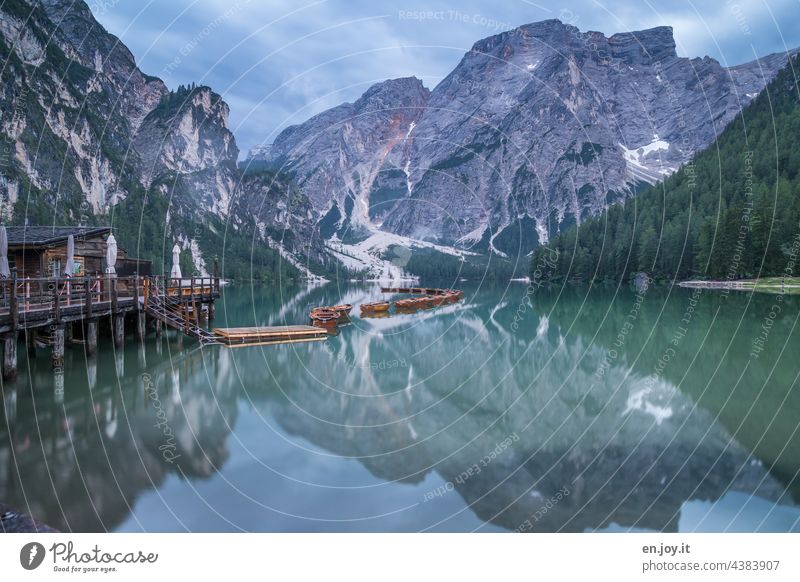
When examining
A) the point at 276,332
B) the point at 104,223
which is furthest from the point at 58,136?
the point at 276,332

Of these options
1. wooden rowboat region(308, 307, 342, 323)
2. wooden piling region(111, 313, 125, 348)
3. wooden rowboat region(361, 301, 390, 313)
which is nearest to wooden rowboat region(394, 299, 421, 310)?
wooden rowboat region(361, 301, 390, 313)

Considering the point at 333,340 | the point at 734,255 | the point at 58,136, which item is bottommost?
the point at 333,340

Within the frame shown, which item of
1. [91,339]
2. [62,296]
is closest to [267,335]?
[91,339]

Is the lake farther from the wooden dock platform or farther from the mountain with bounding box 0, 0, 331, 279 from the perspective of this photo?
the mountain with bounding box 0, 0, 331, 279

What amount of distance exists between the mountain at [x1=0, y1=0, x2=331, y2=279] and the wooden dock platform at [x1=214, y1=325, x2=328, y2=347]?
50.5m

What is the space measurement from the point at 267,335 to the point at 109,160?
13522cm

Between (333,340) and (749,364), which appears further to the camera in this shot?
(333,340)

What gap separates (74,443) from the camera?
441 inches

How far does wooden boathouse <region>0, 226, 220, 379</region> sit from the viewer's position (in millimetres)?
16328

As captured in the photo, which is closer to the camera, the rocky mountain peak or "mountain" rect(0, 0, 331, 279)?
"mountain" rect(0, 0, 331, 279)

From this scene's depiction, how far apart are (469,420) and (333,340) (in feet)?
55.1

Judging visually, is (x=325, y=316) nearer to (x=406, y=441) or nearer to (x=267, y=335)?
(x=267, y=335)

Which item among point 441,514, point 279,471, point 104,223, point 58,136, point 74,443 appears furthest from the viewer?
point 58,136
